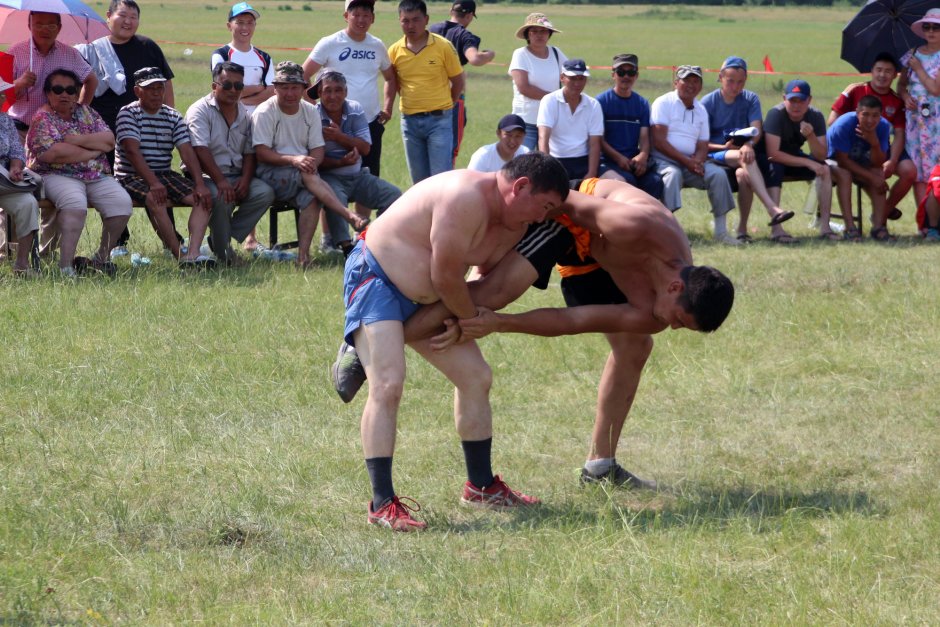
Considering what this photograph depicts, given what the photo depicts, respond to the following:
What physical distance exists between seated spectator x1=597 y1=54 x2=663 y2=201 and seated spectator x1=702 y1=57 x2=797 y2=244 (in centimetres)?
84

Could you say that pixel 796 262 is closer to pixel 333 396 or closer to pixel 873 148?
pixel 873 148

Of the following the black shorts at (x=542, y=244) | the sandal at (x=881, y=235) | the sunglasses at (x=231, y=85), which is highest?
the sunglasses at (x=231, y=85)

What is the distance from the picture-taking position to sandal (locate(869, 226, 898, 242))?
11367 mm

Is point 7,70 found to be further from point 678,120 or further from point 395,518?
point 395,518

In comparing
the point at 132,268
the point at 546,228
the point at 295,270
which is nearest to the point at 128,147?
the point at 132,268

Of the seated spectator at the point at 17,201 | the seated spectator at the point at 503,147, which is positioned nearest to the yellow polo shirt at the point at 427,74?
the seated spectator at the point at 503,147

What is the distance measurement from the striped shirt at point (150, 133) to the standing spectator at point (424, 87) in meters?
2.10

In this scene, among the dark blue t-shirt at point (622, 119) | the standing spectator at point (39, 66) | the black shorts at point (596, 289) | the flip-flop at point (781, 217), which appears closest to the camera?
the black shorts at point (596, 289)

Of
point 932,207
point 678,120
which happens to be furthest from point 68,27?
point 932,207

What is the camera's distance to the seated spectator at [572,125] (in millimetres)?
10656

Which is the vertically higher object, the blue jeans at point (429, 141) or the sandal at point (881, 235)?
the blue jeans at point (429, 141)

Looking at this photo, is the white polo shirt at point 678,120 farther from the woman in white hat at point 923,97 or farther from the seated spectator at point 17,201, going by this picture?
the seated spectator at point 17,201

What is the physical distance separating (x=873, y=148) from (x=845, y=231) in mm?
886

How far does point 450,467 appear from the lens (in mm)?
5652
